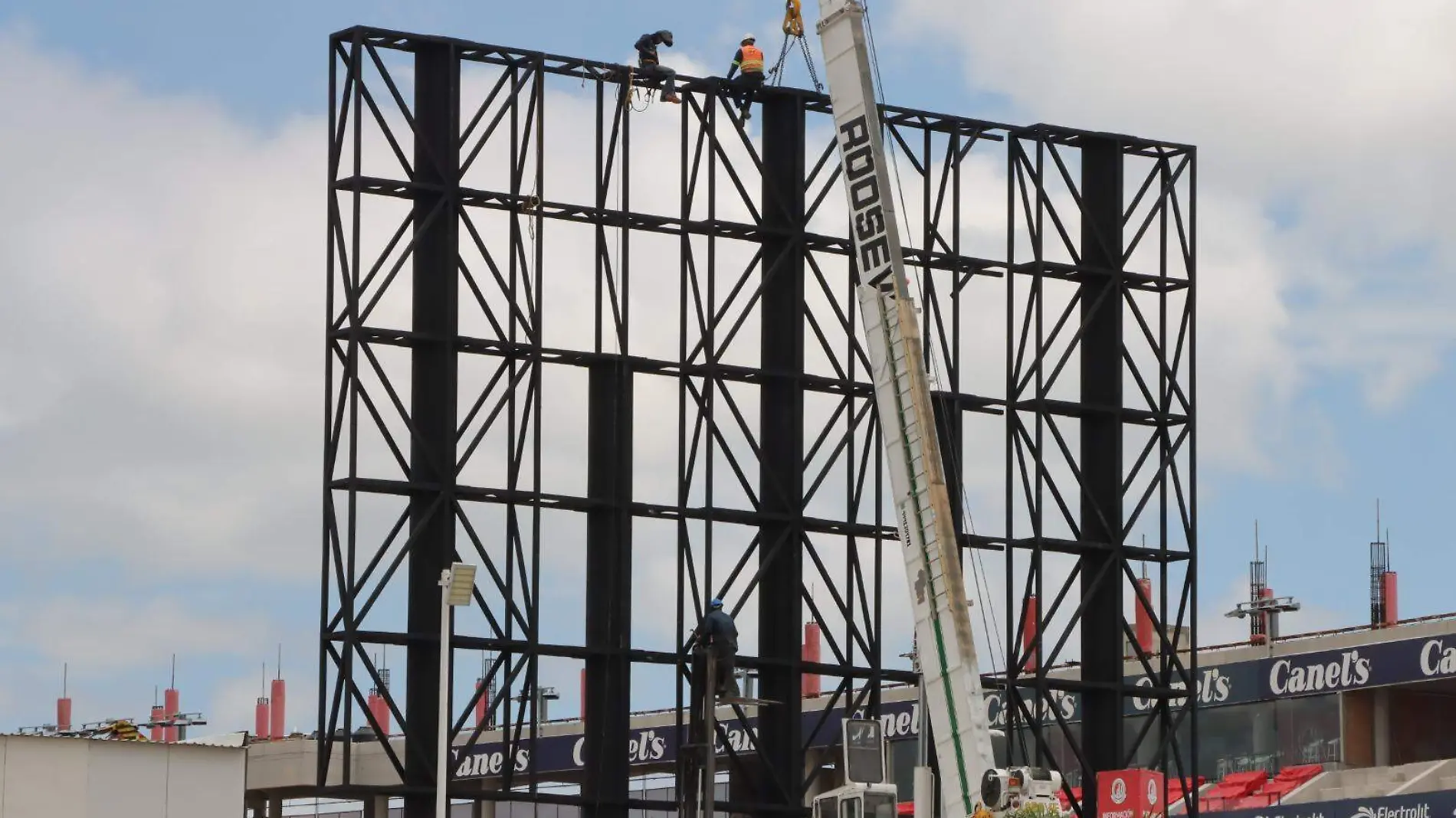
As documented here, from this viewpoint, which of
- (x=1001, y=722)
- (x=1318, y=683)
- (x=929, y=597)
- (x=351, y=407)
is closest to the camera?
(x=929, y=597)

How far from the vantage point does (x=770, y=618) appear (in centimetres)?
4044

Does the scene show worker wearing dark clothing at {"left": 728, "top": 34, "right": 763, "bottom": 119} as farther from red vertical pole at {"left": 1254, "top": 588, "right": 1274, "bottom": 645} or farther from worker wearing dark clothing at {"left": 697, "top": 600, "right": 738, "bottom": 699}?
red vertical pole at {"left": 1254, "top": 588, "right": 1274, "bottom": 645}

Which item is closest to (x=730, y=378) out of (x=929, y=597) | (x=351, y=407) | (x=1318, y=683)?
(x=351, y=407)

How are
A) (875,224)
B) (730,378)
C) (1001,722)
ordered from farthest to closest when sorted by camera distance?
(1001,722), (730,378), (875,224)

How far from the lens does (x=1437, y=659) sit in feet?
178

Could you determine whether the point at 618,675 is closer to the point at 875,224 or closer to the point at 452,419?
the point at 452,419

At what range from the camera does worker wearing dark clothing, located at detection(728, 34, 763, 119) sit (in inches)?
1604

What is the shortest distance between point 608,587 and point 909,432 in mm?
7663

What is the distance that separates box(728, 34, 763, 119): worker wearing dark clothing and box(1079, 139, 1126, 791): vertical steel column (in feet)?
21.4

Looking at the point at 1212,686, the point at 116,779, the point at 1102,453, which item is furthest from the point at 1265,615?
the point at 116,779

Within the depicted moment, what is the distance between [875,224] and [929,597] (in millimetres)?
5628

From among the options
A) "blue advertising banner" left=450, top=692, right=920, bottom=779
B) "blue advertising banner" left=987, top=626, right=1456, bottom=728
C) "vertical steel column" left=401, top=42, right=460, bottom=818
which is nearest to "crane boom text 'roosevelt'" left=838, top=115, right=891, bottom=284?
"vertical steel column" left=401, top=42, right=460, bottom=818

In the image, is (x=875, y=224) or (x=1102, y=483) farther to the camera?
(x=1102, y=483)

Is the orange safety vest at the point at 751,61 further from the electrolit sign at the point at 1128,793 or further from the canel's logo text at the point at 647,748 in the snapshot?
the canel's logo text at the point at 647,748
